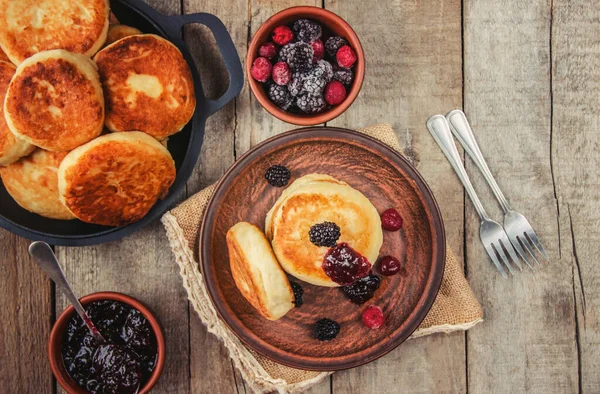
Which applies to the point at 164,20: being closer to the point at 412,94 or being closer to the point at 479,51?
the point at 412,94

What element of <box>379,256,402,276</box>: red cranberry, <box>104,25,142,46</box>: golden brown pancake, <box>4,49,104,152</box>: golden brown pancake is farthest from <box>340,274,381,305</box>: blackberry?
<box>104,25,142,46</box>: golden brown pancake

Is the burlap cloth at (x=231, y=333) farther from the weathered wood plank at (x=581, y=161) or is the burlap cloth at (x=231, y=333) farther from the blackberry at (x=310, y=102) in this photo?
the weathered wood plank at (x=581, y=161)

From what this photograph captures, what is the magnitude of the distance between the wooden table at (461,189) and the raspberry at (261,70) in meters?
0.24

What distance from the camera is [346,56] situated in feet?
5.53

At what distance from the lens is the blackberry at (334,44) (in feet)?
5.64

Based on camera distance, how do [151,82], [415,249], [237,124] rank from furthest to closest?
[237,124], [415,249], [151,82]

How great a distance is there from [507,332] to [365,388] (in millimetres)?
552

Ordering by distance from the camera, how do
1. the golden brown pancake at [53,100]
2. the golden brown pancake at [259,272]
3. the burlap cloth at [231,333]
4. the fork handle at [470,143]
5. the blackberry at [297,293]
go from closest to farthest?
the golden brown pancake at [53,100] → the golden brown pancake at [259,272] → the blackberry at [297,293] → the burlap cloth at [231,333] → the fork handle at [470,143]

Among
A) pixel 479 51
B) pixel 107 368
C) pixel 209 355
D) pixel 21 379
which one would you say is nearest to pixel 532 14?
pixel 479 51

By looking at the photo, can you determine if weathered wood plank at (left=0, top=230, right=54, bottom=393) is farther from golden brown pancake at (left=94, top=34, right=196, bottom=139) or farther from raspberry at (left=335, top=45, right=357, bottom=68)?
raspberry at (left=335, top=45, right=357, bottom=68)

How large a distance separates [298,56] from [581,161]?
1.13 metres

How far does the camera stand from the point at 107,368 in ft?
5.57

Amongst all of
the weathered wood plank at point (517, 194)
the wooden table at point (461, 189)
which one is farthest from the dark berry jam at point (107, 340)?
the weathered wood plank at point (517, 194)

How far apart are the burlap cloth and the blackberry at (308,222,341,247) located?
0.44m
